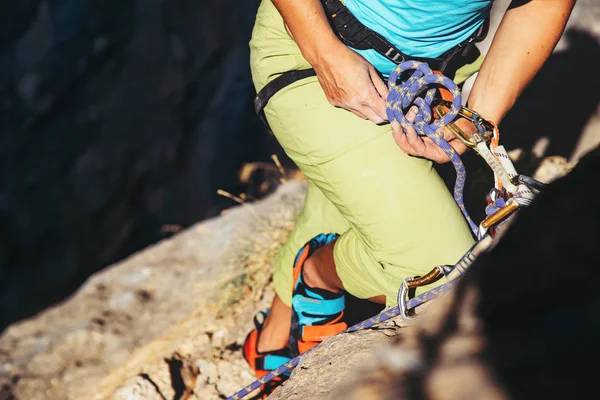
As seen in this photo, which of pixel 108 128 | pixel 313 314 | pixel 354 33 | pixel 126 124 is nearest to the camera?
pixel 354 33

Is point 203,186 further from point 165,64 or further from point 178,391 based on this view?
point 178,391

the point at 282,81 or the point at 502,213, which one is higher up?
the point at 282,81

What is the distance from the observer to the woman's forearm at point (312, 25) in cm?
144

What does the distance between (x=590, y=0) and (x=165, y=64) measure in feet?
12.4

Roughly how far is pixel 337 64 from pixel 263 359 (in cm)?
129

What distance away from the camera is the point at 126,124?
4.82 m

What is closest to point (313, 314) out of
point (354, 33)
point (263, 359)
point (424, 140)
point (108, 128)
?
point (263, 359)

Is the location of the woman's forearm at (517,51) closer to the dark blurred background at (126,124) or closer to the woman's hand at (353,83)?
the woman's hand at (353,83)

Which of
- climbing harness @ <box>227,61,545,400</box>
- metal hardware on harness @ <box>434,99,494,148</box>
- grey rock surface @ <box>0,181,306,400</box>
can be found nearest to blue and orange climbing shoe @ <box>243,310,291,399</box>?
grey rock surface @ <box>0,181,306,400</box>

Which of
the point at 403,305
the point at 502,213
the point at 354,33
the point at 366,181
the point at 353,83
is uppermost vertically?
the point at 354,33

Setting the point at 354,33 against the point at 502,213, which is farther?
the point at 354,33

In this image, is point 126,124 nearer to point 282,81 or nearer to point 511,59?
point 282,81

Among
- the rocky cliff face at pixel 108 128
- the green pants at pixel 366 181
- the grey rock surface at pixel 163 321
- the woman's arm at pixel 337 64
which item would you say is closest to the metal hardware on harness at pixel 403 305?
the green pants at pixel 366 181

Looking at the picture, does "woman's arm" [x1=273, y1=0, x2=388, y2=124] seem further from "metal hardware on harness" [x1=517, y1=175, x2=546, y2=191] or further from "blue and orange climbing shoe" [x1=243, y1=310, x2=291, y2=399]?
"blue and orange climbing shoe" [x1=243, y1=310, x2=291, y2=399]
